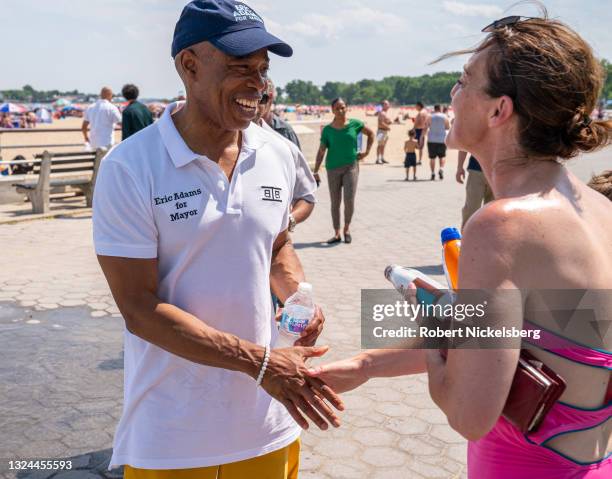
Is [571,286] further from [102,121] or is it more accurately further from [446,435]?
[102,121]

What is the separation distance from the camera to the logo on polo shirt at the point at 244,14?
2269mm

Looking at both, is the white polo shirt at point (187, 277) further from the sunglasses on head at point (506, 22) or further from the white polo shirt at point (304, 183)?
the white polo shirt at point (304, 183)

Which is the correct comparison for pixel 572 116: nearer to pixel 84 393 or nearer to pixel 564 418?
pixel 564 418

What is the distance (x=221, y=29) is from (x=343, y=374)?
1.18m

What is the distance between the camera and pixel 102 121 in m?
14.2

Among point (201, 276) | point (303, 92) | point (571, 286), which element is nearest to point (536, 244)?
point (571, 286)

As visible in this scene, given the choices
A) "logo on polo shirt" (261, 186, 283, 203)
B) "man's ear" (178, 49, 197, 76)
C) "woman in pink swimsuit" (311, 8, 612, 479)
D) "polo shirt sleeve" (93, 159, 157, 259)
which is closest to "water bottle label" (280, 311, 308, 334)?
"logo on polo shirt" (261, 186, 283, 203)

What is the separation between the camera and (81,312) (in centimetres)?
688

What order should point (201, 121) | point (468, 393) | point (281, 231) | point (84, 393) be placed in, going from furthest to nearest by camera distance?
point (84, 393)
point (281, 231)
point (201, 121)
point (468, 393)

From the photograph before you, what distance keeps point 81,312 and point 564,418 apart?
5933 millimetres

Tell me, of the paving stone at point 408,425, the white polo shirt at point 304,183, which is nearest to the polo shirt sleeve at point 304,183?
the white polo shirt at point 304,183

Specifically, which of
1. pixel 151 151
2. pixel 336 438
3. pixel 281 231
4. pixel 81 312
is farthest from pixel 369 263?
pixel 151 151

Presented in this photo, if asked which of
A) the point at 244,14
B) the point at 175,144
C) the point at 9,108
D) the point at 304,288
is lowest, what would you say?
the point at 304,288

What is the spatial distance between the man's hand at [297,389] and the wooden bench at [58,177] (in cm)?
1104
